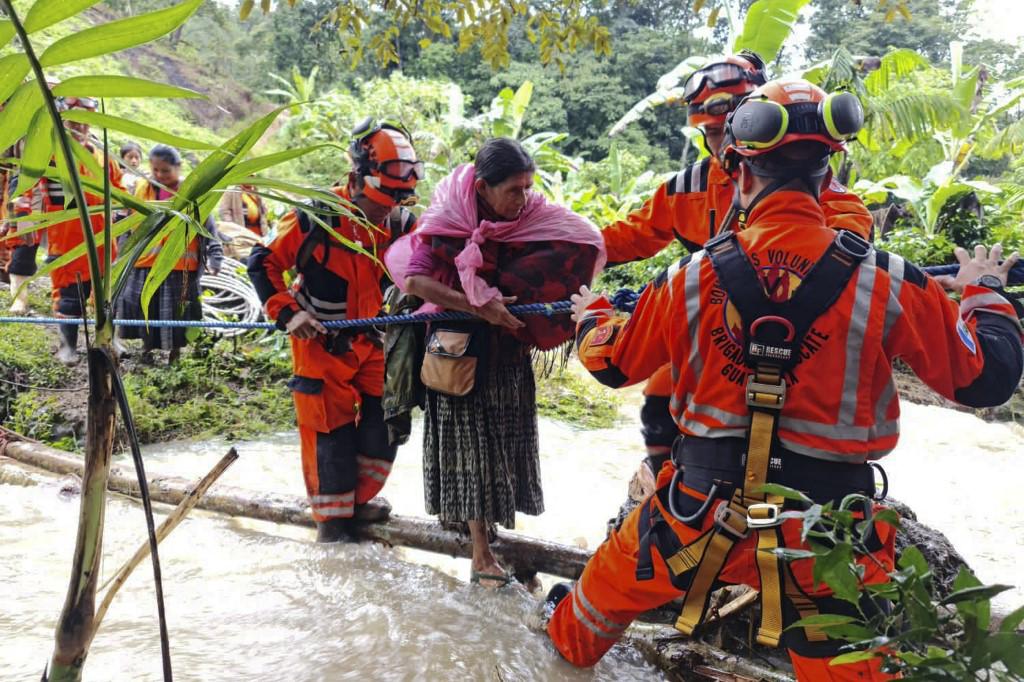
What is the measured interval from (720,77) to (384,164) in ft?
4.98

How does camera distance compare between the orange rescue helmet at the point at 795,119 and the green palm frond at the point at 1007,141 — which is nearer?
the orange rescue helmet at the point at 795,119

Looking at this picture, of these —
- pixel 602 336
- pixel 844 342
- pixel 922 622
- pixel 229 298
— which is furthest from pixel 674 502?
pixel 229 298

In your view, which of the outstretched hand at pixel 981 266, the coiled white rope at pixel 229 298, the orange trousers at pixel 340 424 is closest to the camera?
the outstretched hand at pixel 981 266

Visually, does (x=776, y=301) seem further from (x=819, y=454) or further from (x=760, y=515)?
(x=760, y=515)

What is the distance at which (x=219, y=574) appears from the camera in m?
3.66

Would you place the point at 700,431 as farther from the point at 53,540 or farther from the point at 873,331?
the point at 53,540

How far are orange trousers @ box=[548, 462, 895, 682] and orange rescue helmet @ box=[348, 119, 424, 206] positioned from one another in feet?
6.41

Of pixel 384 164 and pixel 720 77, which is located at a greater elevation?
pixel 720 77

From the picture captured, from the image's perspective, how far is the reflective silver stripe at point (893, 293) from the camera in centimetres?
205

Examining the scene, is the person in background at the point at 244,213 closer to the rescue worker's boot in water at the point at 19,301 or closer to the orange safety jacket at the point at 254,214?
the orange safety jacket at the point at 254,214

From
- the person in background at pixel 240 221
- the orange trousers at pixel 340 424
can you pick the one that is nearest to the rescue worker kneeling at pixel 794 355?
the orange trousers at pixel 340 424

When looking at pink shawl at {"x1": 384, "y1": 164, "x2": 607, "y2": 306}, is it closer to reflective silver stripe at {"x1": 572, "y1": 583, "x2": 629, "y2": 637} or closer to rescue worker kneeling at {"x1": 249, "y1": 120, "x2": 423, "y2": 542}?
rescue worker kneeling at {"x1": 249, "y1": 120, "x2": 423, "y2": 542}

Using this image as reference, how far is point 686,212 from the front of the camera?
11.5 ft

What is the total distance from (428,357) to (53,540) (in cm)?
218
